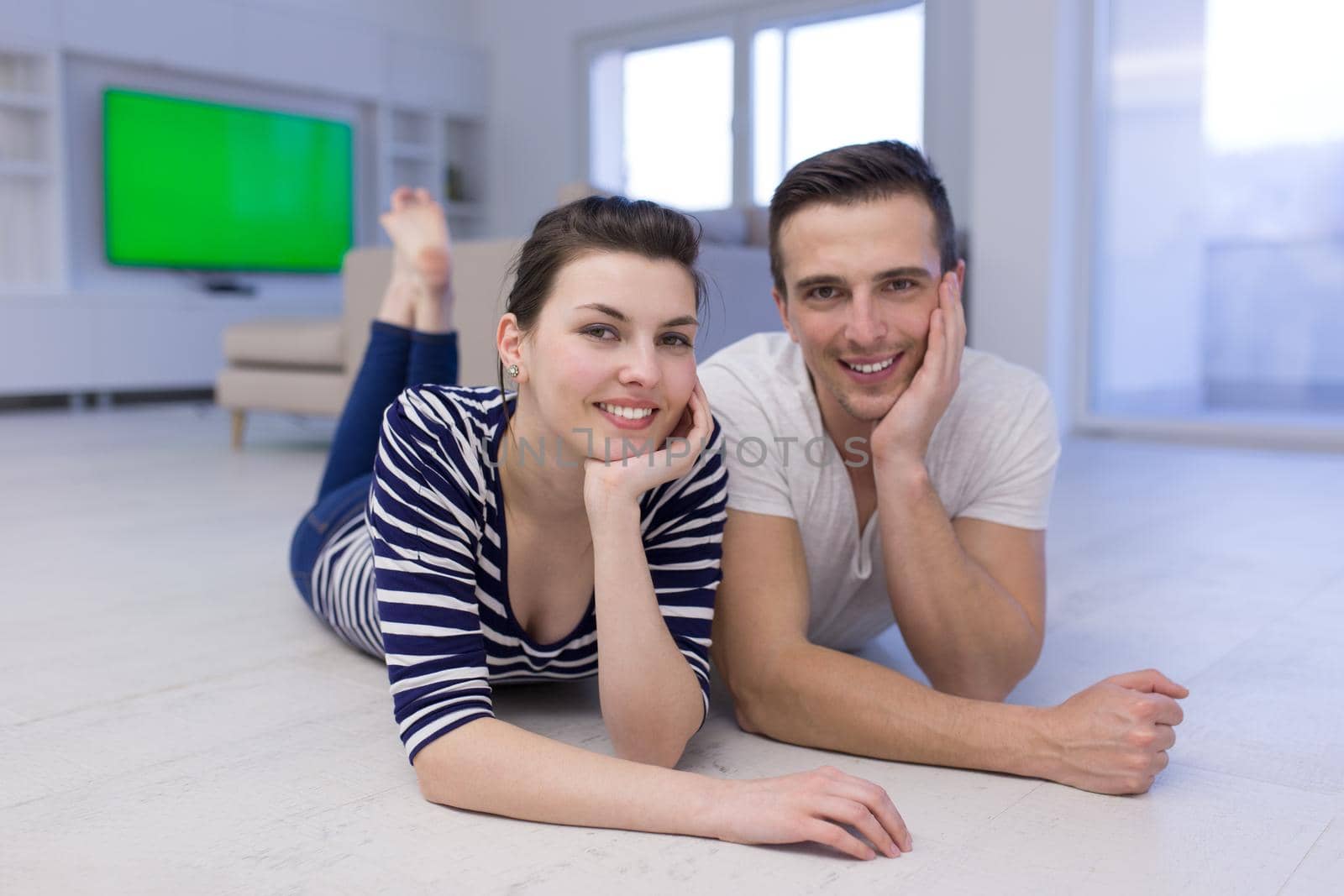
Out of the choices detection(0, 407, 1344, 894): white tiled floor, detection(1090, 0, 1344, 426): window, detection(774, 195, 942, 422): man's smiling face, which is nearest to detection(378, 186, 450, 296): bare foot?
detection(0, 407, 1344, 894): white tiled floor

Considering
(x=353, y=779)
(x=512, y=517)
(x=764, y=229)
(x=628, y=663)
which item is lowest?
(x=353, y=779)

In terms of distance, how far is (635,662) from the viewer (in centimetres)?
116

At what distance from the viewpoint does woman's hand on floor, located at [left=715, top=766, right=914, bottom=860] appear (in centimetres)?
103

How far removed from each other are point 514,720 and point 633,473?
1.59ft

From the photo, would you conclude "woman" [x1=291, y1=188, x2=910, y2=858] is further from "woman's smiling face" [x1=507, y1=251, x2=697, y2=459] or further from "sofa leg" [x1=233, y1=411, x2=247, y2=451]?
"sofa leg" [x1=233, y1=411, x2=247, y2=451]

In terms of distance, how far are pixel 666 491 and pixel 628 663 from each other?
210 millimetres

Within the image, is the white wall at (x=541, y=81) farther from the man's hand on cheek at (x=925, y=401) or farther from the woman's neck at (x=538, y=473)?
the woman's neck at (x=538, y=473)

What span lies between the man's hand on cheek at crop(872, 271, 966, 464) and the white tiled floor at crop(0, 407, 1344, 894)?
14.0 inches

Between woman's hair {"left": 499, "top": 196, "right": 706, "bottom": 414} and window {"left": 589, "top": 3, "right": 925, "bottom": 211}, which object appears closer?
woman's hair {"left": 499, "top": 196, "right": 706, "bottom": 414}

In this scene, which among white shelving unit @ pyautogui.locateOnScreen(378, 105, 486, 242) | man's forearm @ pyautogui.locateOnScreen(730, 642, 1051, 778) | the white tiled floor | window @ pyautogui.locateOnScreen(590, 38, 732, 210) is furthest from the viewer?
white shelving unit @ pyautogui.locateOnScreen(378, 105, 486, 242)

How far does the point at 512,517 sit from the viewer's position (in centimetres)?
128

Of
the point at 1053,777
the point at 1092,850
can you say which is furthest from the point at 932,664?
the point at 1092,850

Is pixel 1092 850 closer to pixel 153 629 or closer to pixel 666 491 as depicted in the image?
pixel 666 491

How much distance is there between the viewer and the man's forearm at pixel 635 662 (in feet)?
3.71
